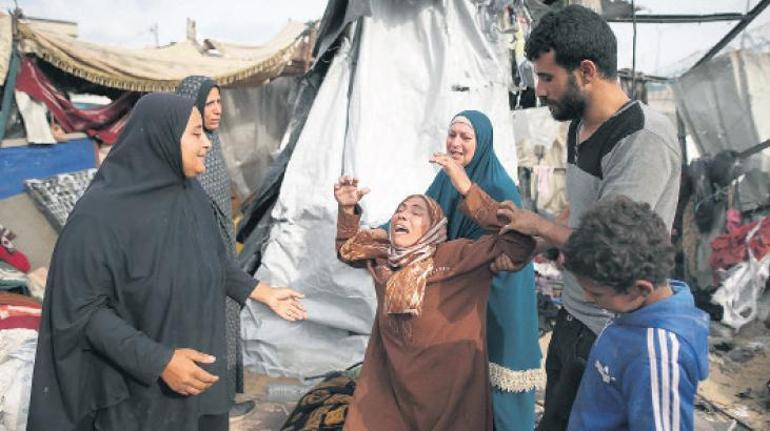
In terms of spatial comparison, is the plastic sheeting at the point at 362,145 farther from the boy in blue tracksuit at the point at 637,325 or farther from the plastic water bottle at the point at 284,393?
the boy in blue tracksuit at the point at 637,325

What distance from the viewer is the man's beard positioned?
1876 millimetres

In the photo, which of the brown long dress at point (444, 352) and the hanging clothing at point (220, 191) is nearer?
the brown long dress at point (444, 352)

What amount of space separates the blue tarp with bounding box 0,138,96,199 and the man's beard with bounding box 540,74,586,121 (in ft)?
18.1

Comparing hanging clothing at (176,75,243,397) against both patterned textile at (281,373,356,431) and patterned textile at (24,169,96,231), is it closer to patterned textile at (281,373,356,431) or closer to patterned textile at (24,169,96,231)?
patterned textile at (281,373,356,431)

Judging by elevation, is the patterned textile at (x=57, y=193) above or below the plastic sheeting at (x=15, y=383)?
above

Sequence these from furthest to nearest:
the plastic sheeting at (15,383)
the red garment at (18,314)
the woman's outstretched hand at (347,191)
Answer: the red garment at (18,314)
the plastic sheeting at (15,383)
the woman's outstretched hand at (347,191)

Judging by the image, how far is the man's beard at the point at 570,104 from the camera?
6.15 ft

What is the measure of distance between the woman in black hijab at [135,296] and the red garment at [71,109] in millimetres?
3607

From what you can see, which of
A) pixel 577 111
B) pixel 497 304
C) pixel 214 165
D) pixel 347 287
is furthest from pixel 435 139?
pixel 577 111

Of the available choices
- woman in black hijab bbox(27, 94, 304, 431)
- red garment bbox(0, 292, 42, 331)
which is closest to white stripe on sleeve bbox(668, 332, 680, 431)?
woman in black hijab bbox(27, 94, 304, 431)

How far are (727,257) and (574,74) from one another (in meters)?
5.39

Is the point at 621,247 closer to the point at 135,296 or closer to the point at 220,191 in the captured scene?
the point at 135,296

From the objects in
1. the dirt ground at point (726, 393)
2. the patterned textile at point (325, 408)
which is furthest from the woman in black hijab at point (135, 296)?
the dirt ground at point (726, 393)

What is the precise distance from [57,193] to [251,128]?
119 inches
